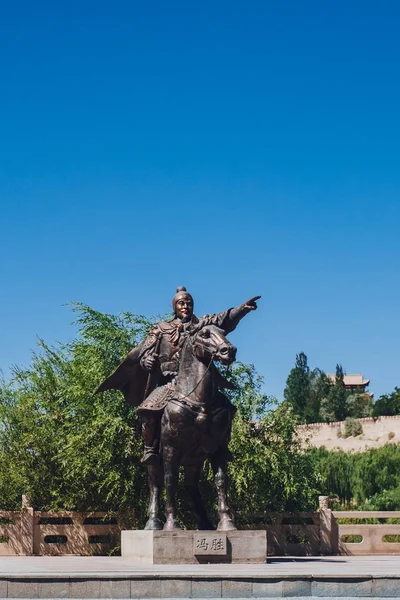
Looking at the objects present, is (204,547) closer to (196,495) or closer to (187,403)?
(196,495)

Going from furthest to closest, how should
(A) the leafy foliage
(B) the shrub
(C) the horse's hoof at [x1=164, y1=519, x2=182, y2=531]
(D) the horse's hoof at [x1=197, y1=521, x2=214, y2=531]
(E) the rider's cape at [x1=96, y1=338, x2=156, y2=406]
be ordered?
1. (B) the shrub
2. (A) the leafy foliage
3. (E) the rider's cape at [x1=96, y1=338, x2=156, y2=406]
4. (D) the horse's hoof at [x1=197, y1=521, x2=214, y2=531]
5. (C) the horse's hoof at [x1=164, y1=519, x2=182, y2=531]

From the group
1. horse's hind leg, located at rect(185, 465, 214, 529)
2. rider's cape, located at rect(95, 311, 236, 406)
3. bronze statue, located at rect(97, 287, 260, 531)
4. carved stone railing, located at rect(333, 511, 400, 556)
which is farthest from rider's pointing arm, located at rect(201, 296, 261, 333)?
carved stone railing, located at rect(333, 511, 400, 556)

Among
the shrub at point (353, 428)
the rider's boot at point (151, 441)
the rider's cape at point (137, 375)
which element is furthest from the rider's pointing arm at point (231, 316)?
the shrub at point (353, 428)

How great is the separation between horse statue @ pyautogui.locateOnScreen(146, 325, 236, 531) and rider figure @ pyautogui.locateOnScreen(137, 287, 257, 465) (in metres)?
0.29

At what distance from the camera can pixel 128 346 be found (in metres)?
21.4

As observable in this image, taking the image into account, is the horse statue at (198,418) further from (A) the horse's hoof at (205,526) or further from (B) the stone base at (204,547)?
(A) the horse's hoof at (205,526)

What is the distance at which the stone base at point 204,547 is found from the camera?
11008 millimetres

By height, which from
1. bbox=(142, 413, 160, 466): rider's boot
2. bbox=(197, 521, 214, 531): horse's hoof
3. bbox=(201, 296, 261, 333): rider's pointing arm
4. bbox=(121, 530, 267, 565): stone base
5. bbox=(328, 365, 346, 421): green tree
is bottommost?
bbox=(121, 530, 267, 565): stone base

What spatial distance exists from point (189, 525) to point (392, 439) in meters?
58.4

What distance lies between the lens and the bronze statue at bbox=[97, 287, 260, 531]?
37.2 ft

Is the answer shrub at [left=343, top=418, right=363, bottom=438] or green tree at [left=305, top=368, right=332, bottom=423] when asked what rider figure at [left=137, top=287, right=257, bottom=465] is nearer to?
shrub at [left=343, top=418, right=363, bottom=438]

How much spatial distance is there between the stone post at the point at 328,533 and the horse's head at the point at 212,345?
6.73m

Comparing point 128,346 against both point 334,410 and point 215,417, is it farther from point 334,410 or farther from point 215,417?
point 334,410

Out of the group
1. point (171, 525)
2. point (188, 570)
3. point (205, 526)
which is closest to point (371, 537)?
point (205, 526)
